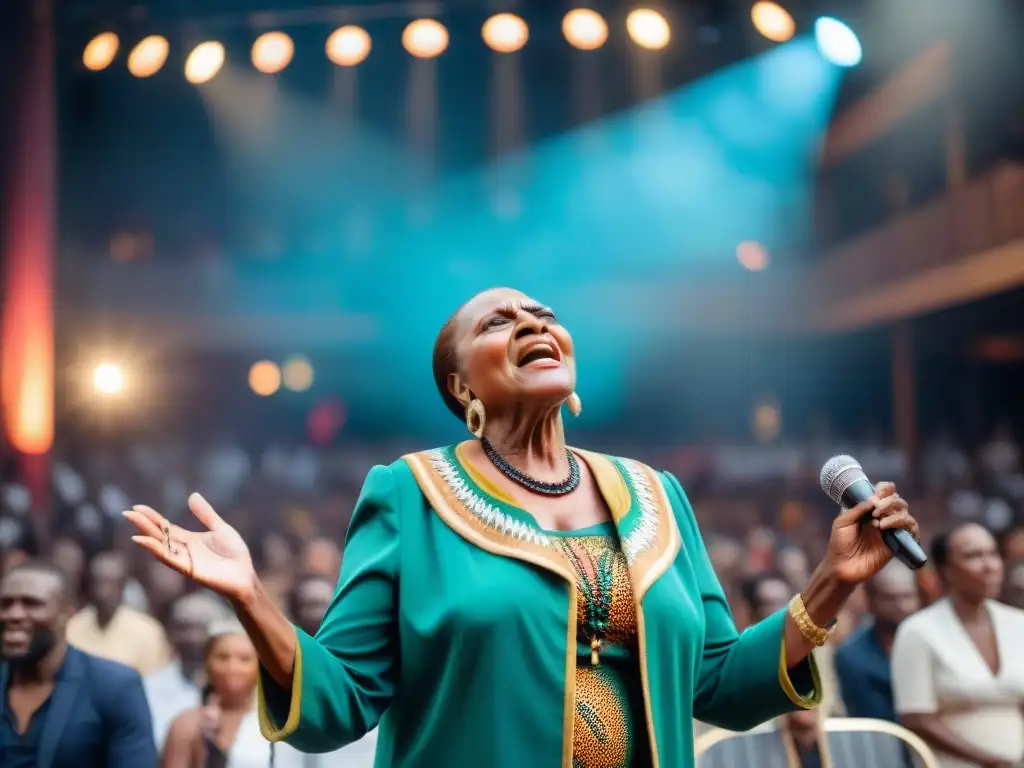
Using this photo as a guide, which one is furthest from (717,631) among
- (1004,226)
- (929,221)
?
(929,221)

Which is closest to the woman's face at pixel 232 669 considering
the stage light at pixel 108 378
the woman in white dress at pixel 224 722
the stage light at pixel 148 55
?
the woman in white dress at pixel 224 722

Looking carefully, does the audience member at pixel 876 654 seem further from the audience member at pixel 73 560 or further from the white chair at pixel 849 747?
the audience member at pixel 73 560

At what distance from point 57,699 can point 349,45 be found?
5.78m

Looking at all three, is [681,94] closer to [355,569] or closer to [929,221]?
[929,221]

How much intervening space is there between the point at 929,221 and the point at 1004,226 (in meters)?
1.75

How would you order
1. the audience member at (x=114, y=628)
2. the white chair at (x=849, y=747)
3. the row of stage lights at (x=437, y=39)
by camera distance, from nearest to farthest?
the white chair at (x=849, y=747) → the audience member at (x=114, y=628) → the row of stage lights at (x=437, y=39)

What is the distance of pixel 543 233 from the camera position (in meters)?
14.3

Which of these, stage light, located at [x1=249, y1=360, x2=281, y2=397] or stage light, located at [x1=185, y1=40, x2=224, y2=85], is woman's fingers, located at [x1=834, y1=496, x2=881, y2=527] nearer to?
stage light, located at [x1=185, y1=40, x2=224, y2=85]

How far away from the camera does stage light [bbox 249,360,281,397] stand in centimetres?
1641

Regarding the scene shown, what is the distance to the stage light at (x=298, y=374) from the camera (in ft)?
54.1

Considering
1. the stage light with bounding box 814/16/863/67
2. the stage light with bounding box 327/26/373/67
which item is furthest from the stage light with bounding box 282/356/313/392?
the stage light with bounding box 814/16/863/67

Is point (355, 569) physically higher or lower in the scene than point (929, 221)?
lower

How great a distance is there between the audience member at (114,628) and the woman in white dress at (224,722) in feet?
4.54

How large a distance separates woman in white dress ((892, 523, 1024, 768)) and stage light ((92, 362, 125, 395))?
11.2 meters
